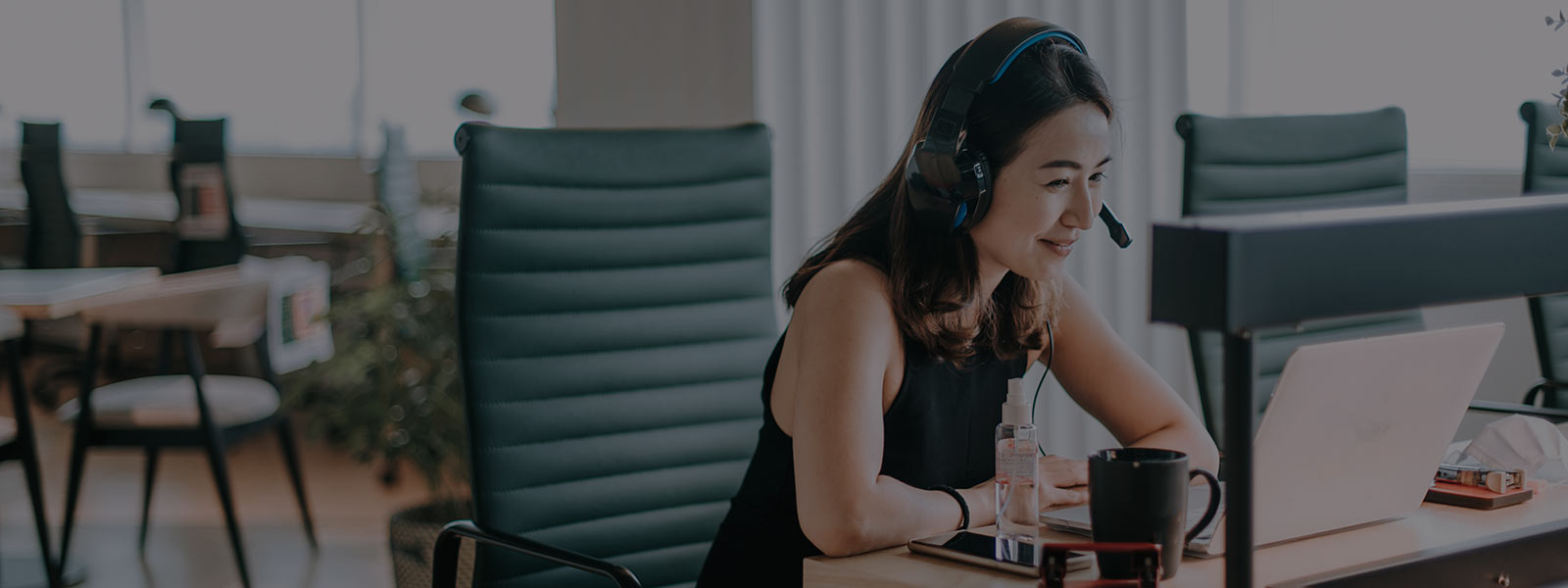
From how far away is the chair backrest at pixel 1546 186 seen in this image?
2.24 metres

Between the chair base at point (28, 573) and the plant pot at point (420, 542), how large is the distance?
110 cm

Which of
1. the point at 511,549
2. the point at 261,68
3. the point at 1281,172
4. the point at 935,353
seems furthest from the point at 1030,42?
the point at 261,68

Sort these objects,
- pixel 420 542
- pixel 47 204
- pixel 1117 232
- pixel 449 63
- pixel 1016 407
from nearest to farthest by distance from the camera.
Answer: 1. pixel 1016 407
2. pixel 1117 232
3. pixel 420 542
4. pixel 47 204
5. pixel 449 63

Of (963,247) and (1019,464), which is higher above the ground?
(963,247)

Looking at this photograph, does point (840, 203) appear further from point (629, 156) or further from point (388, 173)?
point (388, 173)

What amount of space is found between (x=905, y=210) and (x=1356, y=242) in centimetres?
88

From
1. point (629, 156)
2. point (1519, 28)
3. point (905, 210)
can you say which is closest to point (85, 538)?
point (629, 156)

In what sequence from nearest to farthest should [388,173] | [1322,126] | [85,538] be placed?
[1322,126]
[85,538]
[388,173]

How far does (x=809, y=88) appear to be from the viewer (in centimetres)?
220

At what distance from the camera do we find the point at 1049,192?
4.65ft

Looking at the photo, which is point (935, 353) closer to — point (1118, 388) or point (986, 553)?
point (1118, 388)

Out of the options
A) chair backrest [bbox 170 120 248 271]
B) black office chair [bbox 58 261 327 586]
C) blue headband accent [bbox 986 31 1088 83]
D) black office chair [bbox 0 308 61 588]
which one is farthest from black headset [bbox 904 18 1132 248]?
chair backrest [bbox 170 120 248 271]

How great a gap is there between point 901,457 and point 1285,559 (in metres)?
0.49

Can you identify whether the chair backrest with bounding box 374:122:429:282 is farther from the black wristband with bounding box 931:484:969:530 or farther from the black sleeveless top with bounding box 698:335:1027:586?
the black wristband with bounding box 931:484:969:530
